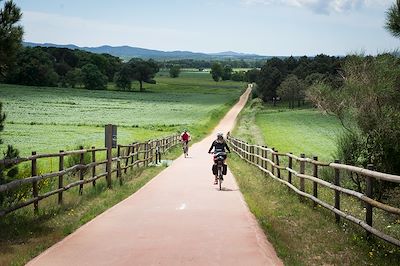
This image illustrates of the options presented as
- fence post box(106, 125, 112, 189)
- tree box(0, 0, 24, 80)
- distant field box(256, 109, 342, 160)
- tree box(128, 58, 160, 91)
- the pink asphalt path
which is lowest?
distant field box(256, 109, 342, 160)

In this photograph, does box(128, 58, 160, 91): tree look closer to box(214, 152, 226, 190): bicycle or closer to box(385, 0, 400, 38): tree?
box(214, 152, 226, 190): bicycle

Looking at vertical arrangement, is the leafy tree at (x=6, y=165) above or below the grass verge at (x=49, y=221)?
above

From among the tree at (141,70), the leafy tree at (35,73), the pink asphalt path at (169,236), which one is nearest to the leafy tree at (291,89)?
the tree at (141,70)

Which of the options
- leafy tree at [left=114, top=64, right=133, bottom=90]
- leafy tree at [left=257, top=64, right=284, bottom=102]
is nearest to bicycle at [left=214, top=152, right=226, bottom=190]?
leafy tree at [left=257, top=64, right=284, bottom=102]

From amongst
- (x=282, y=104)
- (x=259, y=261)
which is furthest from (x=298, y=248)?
(x=282, y=104)

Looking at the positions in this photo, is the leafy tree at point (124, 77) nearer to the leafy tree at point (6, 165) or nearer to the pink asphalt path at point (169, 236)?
the pink asphalt path at point (169, 236)

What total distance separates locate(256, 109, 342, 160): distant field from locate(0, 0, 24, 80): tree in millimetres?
23841

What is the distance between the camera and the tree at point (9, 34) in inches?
415

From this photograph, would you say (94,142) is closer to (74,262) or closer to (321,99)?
(321,99)

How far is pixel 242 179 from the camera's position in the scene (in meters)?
19.5

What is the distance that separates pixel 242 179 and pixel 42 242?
11608 millimetres

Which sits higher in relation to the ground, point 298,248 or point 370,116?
point 370,116

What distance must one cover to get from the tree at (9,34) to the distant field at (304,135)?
23841 millimetres

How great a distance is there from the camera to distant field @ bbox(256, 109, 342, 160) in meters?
41.6
